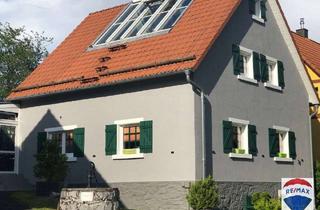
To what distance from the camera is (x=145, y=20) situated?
21.9 meters

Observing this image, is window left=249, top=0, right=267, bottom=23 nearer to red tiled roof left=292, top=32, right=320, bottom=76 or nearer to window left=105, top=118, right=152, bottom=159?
red tiled roof left=292, top=32, right=320, bottom=76

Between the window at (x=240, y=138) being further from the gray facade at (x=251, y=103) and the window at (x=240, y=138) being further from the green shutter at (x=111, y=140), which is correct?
the green shutter at (x=111, y=140)

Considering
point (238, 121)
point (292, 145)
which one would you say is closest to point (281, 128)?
point (292, 145)

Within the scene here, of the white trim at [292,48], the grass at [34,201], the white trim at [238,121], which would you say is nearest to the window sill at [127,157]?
the grass at [34,201]

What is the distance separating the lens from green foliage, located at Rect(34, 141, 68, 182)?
19750 millimetres

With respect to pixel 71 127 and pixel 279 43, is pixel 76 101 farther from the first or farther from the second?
pixel 279 43

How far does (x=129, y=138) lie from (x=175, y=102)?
2.33 meters

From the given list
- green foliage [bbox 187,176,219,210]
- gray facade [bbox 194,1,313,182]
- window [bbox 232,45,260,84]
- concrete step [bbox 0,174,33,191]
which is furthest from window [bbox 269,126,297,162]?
concrete step [bbox 0,174,33,191]

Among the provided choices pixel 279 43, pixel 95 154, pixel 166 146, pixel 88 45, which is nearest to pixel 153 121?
pixel 166 146

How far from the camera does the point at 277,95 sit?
898 inches

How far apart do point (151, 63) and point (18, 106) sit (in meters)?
7.32

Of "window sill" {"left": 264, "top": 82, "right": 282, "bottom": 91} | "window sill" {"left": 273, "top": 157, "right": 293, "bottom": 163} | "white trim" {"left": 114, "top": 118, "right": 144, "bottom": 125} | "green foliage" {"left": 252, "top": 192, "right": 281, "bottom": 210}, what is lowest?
"green foliage" {"left": 252, "top": 192, "right": 281, "bottom": 210}

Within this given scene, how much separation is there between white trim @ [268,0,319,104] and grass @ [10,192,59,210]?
1187 centimetres

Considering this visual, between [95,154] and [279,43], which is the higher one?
[279,43]
